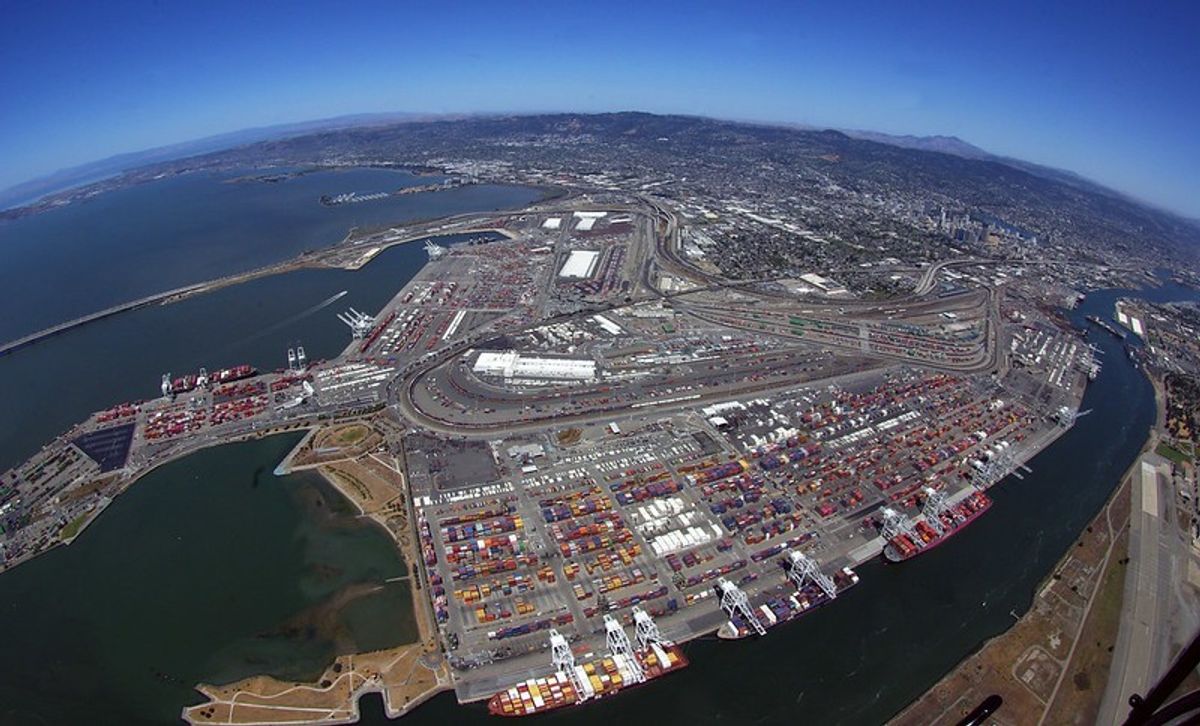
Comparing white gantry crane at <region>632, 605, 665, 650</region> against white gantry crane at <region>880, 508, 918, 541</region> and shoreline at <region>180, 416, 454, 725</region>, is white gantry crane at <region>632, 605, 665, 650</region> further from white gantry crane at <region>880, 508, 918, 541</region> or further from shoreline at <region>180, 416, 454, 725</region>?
white gantry crane at <region>880, 508, 918, 541</region>

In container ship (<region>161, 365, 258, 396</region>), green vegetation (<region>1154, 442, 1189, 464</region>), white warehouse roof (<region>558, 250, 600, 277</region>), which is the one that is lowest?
green vegetation (<region>1154, 442, 1189, 464</region>)

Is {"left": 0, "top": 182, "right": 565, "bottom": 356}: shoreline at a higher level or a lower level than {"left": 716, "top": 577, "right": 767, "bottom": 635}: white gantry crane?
higher

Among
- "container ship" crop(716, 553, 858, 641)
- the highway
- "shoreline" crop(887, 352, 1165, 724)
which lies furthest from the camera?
"container ship" crop(716, 553, 858, 641)

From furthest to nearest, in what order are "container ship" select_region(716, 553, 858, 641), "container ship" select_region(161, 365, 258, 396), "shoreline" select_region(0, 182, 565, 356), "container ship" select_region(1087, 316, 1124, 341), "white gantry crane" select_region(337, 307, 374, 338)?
"container ship" select_region(1087, 316, 1124, 341) < "shoreline" select_region(0, 182, 565, 356) < "white gantry crane" select_region(337, 307, 374, 338) < "container ship" select_region(161, 365, 258, 396) < "container ship" select_region(716, 553, 858, 641)

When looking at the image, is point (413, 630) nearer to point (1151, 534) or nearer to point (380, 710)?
point (380, 710)

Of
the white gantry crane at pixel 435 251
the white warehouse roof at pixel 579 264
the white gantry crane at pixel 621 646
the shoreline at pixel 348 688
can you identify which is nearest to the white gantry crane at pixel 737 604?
the white gantry crane at pixel 621 646

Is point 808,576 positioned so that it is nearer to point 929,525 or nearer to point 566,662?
point 929,525

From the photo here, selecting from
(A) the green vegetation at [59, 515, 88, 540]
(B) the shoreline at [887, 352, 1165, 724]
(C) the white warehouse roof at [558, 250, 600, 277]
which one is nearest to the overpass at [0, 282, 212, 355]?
(A) the green vegetation at [59, 515, 88, 540]
